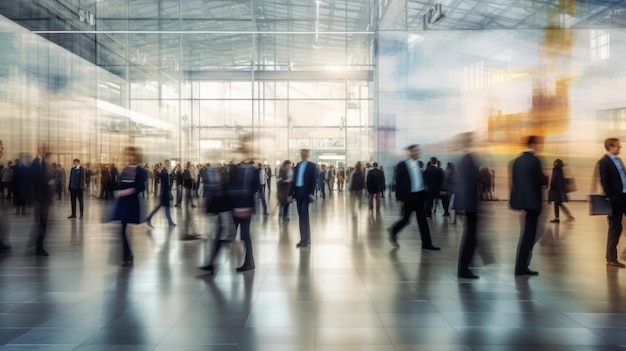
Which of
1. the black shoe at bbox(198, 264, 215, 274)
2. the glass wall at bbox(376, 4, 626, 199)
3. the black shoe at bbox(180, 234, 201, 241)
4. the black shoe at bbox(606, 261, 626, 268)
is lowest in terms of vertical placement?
the black shoe at bbox(180, 234, 201, 241)

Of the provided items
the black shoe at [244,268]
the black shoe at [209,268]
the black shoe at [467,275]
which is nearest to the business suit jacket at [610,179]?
the black shoe at [467,275]

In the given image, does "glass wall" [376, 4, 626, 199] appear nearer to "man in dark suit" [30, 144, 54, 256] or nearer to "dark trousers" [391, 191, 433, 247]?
"dark trousers" [391, 191, 433, 247]

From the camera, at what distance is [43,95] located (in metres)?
24.2

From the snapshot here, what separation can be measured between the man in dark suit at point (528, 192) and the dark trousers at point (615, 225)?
1.49 meters

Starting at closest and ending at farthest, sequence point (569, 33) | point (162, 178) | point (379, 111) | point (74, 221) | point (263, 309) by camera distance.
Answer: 1. point (263, 309)
2. point (162, 178)
3. point (74, 221)
4. point (569, 33)
5. point (379, 111)

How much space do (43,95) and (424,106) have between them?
17596mm

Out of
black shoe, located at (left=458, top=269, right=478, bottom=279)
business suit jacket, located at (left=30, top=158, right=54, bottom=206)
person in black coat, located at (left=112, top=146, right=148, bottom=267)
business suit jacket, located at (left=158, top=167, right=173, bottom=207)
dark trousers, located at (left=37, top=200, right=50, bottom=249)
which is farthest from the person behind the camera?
business suit jacket, located at (left=158, top=167, right=173, bottom=207)

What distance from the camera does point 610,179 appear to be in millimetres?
7328

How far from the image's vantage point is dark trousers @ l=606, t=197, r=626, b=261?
730cm

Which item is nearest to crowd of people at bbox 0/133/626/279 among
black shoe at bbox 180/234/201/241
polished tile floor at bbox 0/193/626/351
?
polished tile floor at bbox 0/193/626/351

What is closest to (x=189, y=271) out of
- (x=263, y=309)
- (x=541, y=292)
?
(x=263, y=309)

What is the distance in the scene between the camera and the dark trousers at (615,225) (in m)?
7.30

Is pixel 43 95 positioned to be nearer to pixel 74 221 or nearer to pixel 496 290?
pixel 74 221

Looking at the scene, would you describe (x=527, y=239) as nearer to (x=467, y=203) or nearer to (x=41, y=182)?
(x=467, y=203)
